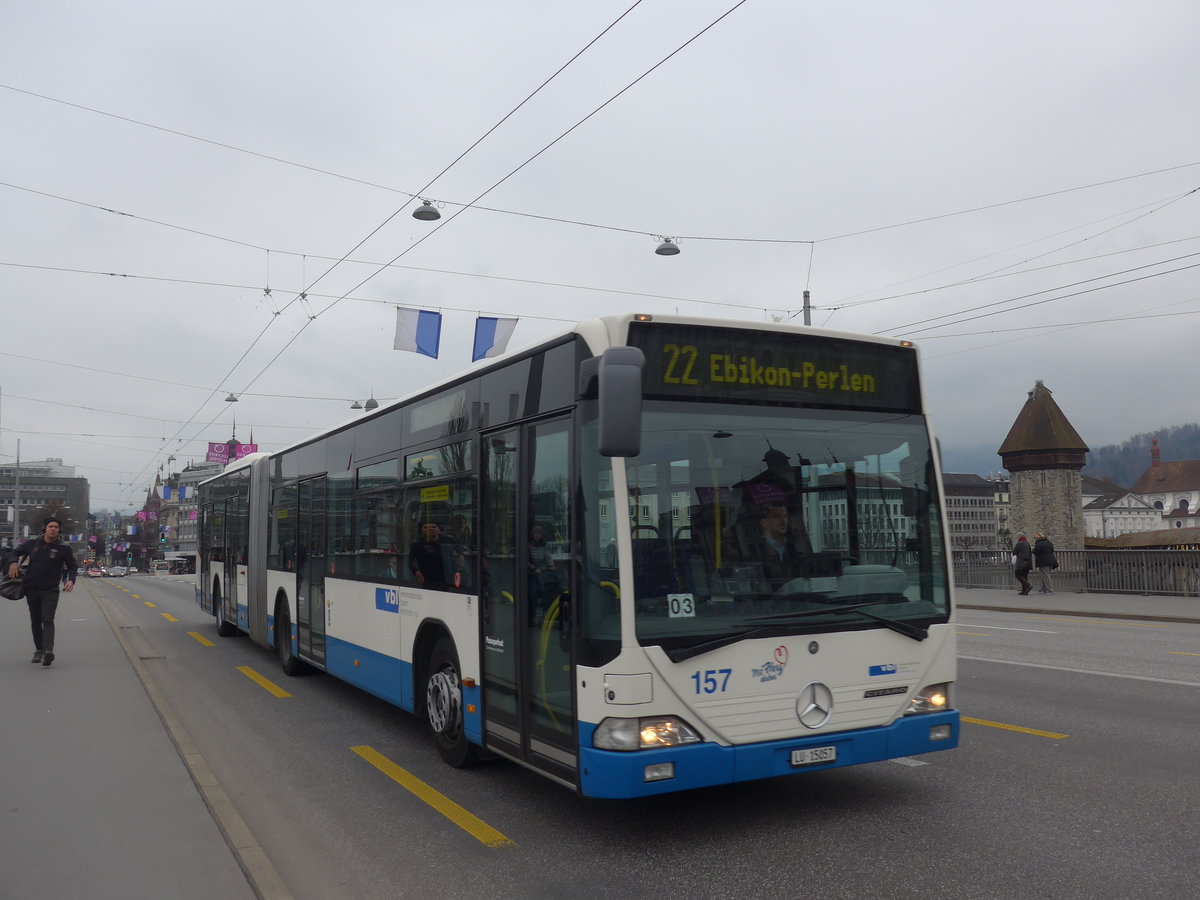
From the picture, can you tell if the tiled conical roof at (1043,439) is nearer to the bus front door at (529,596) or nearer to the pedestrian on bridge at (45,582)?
the pedestrian on bridge at (45,582)

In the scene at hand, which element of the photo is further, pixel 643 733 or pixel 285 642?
pixel 285 642

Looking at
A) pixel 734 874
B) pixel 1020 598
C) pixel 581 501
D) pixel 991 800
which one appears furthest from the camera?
pixel 1020 598

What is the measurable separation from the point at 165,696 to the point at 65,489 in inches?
5340

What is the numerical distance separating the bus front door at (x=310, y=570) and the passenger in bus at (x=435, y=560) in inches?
129

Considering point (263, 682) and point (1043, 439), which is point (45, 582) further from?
point (1043, 439)

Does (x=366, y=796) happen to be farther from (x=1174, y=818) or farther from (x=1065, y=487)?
(x=1065, y=487)

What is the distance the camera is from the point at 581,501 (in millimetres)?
5234

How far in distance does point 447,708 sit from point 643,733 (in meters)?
2.51

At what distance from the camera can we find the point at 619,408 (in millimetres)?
4742

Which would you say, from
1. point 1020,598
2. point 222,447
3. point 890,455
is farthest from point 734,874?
point 222,447

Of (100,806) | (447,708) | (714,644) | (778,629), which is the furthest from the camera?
(447,708)

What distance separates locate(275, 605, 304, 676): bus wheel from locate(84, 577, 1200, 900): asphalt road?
2667 mm

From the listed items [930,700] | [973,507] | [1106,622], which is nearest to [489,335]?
[930,700]

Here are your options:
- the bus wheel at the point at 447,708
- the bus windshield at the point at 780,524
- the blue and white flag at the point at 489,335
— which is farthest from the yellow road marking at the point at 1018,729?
the blue and white flag at the point at 489,335
